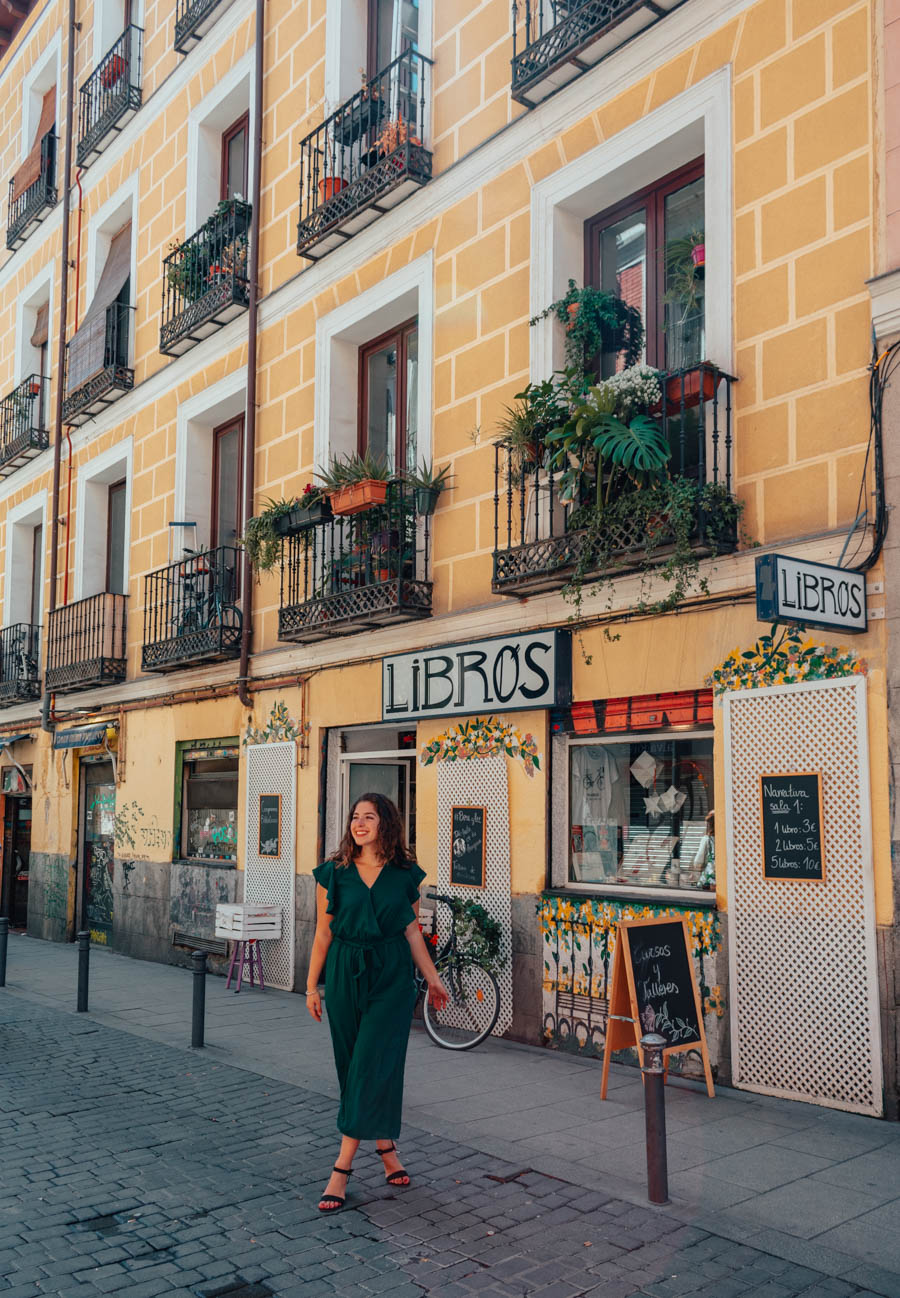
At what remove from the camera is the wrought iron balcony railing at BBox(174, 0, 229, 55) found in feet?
48.5

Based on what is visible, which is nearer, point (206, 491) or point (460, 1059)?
point (460, 1059)

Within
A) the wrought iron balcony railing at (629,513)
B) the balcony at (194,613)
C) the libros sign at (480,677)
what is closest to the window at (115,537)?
the balcony at (194,613)

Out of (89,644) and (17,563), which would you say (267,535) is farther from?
(17,563)

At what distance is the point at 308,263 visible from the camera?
41.5ft

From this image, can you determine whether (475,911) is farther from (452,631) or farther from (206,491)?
(206,491)

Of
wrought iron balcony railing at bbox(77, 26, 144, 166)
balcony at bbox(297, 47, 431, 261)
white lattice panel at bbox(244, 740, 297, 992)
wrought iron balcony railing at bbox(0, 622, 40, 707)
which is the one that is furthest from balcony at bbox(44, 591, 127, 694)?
wrought iron balcony railing at bbox(77, 26, 144, 166)

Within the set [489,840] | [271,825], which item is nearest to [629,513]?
[489,840]

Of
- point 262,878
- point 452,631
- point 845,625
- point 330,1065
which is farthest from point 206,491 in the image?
point 845,625

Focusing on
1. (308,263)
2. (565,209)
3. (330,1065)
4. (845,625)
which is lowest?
(330,1065)

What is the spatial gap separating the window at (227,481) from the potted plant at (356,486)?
386cm

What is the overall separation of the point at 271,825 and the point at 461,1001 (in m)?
3.81

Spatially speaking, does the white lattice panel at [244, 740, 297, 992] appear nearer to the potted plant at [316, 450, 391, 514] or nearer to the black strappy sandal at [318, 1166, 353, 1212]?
the potted plant at [316, 450, 391, 514]

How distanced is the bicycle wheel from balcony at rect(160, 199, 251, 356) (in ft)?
26.8

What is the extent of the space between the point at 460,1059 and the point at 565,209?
671 cm
